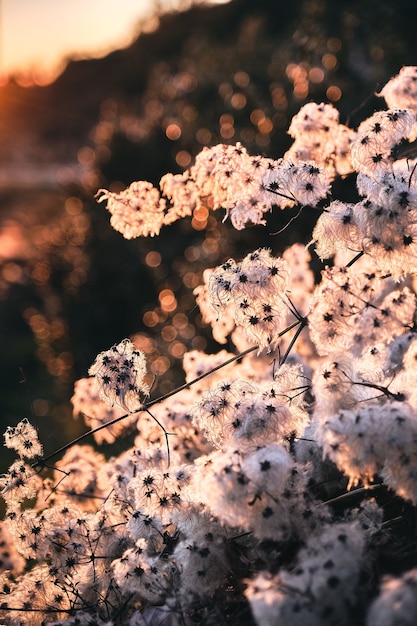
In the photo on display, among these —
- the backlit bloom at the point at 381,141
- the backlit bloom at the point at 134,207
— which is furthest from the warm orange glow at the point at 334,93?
the backlit bloom at the point at 381,141

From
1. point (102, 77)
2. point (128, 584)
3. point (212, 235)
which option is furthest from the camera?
point (102, 77)

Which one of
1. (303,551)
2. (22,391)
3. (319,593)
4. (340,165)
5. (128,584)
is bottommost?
(319,593)

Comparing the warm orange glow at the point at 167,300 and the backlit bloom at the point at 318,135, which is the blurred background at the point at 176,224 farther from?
the backlit bloom at the point at 318,135

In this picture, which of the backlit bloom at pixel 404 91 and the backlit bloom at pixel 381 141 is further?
the backlit bloom at pixel 404 91

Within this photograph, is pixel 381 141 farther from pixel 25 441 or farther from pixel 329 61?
pixel 329 61

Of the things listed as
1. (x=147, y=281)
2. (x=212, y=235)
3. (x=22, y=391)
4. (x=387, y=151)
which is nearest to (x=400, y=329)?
(x=387, y=151)

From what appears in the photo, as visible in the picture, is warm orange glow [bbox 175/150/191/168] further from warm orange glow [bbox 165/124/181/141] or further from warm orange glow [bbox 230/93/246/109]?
warm orange glow [bbox 230/93/246/109]

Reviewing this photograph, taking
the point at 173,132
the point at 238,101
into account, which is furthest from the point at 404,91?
the point at 173,132

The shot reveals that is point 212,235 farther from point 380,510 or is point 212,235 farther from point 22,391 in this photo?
point 380,510
